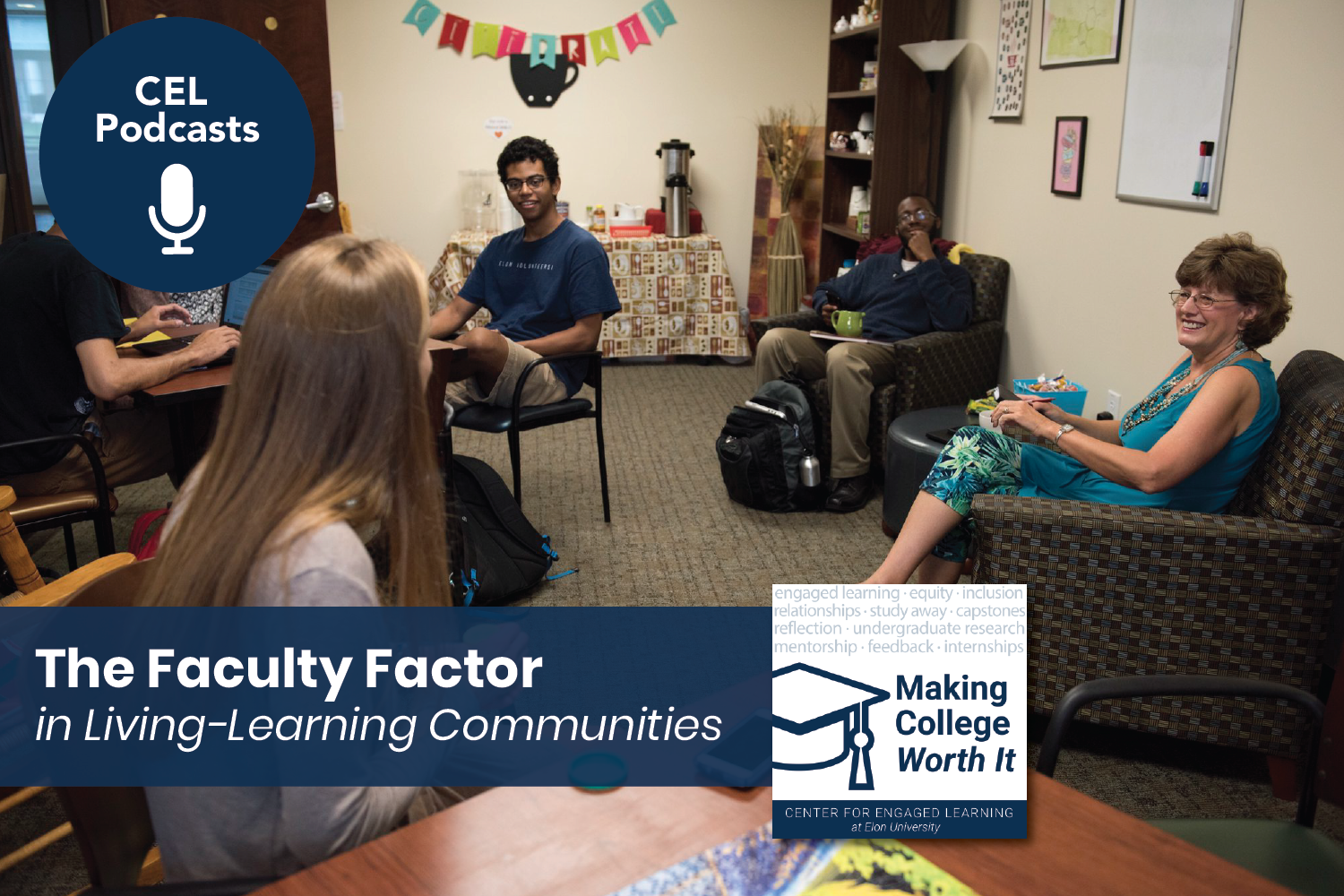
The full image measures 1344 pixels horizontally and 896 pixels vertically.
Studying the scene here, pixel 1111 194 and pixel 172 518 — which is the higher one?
pixel 1111 194

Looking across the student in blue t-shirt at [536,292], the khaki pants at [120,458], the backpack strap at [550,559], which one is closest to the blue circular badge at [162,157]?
the khaki pants at [120,458]

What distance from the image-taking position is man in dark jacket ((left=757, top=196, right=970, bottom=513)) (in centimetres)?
392

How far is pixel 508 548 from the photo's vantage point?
3104 millimetres

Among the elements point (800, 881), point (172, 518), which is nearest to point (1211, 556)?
point (800, 881)

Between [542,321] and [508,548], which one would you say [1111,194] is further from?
[508,548]

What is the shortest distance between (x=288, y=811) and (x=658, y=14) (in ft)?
20.2

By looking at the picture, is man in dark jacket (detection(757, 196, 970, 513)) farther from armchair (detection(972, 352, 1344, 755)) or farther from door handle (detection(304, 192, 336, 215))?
door handle (detection(304, 192, 336, 215))

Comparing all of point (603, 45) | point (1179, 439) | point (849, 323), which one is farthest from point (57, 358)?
point (603, 45)

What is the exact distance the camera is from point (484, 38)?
21.0 ft

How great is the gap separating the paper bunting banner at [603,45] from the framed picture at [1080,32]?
3116mm

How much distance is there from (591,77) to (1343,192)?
475 cm

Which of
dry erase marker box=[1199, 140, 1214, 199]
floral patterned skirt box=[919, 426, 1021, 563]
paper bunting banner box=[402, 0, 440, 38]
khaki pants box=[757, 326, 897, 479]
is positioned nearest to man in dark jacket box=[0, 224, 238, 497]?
floral patterned skirt box=[919, 426, 1021, 563]
